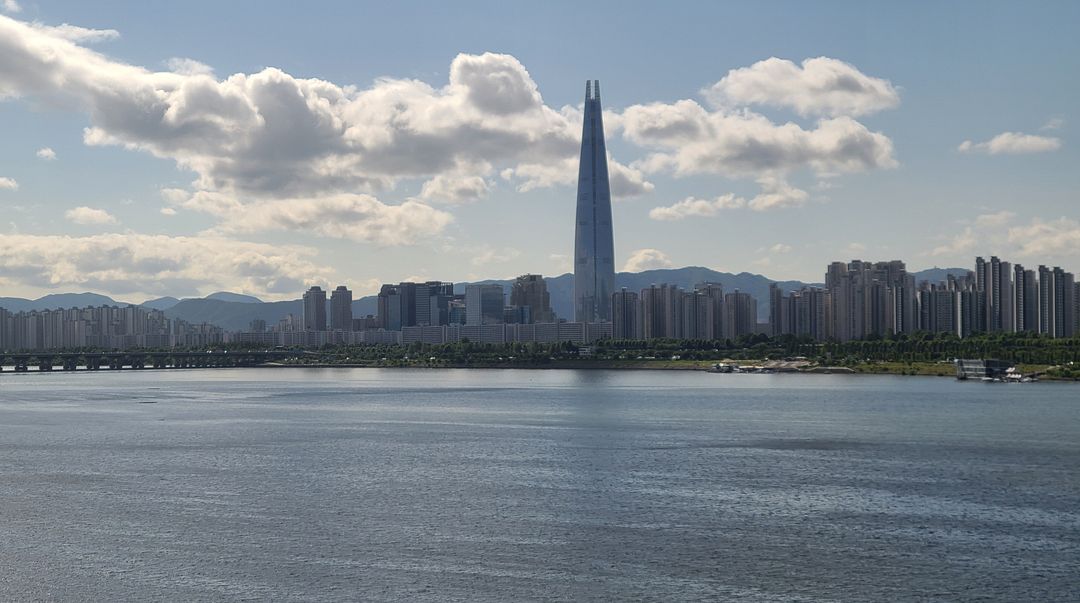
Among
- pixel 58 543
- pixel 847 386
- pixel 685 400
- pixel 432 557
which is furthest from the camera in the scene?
pixel 847 386

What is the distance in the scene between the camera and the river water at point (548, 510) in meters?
30.9

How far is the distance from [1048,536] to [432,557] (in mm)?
21057

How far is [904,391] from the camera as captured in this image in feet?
418

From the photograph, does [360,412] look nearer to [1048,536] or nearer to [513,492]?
[513,492]

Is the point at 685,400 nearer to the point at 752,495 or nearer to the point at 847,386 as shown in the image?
the point at 847,386

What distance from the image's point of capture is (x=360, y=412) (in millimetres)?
101188

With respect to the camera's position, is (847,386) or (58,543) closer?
(58,543)

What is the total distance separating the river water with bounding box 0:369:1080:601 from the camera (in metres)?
30.9

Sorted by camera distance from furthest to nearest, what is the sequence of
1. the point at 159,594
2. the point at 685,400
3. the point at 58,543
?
1. the point at 685,400
2. the point at 58,543
3. the point at 159,594

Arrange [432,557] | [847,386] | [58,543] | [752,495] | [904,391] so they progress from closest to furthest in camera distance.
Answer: [432,557]
[58,543]
[752,495]
[904,391]
[847,386]

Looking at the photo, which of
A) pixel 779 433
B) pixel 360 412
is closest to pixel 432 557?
pixel 779 433

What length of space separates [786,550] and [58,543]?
2442 cm

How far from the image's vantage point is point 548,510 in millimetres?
42250

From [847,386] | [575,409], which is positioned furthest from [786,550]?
[847,386]
